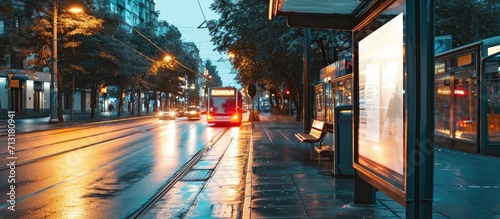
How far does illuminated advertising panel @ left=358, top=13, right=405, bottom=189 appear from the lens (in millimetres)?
4867

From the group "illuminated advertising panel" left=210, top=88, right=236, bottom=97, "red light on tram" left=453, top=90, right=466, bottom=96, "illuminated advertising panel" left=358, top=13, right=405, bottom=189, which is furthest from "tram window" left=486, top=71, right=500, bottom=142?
"illuminated advertising panel" left=210, top=88, right=236, bottom=97

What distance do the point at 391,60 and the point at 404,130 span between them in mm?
874

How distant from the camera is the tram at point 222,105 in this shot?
35562 mm

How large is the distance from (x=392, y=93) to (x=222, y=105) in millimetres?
30727

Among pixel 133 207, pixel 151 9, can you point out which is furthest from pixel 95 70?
pixel 151 9

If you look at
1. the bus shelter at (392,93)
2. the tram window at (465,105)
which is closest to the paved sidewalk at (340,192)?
the bus shelter at (392,93)

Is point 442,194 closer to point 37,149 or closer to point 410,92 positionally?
point 410,92

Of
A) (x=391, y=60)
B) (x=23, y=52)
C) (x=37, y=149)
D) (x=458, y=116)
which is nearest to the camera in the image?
(x=391, y=60)

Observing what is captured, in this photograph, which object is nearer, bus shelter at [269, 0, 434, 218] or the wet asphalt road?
bus shelter at [269, 0, 434, 218]

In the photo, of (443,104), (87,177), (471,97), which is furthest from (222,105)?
(87,177)

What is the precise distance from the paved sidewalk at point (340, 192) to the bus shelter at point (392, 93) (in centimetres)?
54

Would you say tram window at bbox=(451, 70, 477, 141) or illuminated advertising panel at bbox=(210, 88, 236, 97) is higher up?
illuminated advertising panel at bbox=(210, 88, 236, 97)

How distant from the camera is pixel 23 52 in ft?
103

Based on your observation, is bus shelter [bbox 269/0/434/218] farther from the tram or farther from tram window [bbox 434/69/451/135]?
the tram
